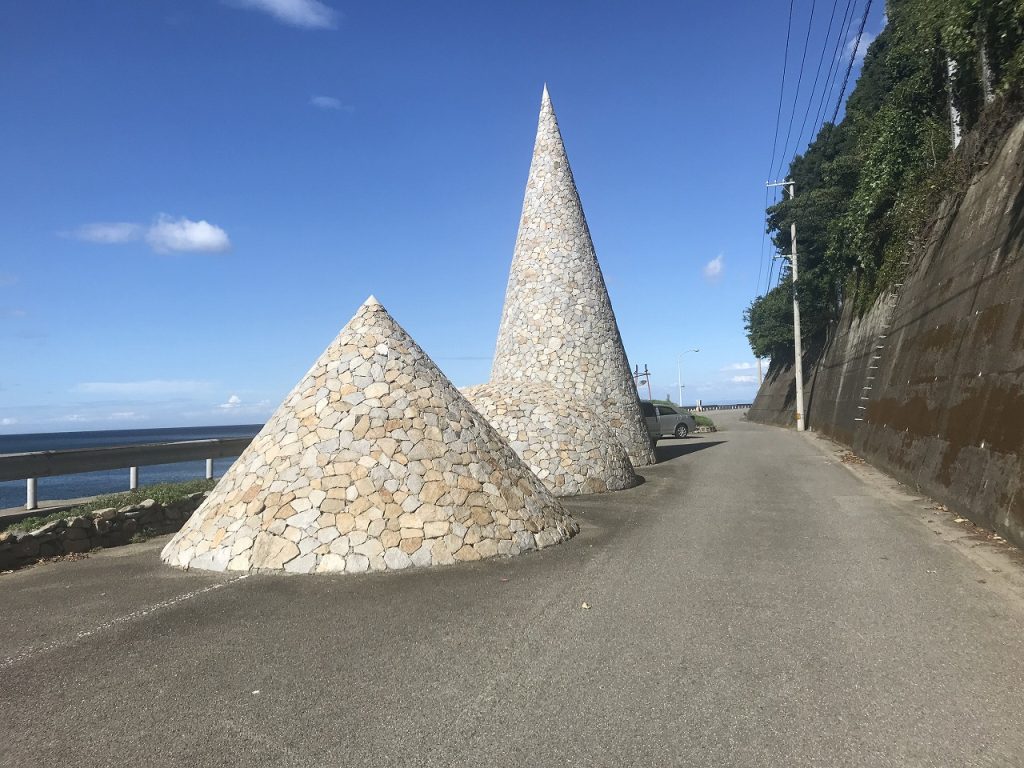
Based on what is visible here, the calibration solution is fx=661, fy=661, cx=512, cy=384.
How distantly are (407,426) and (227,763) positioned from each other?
17.1 ft

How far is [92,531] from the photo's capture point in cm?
859

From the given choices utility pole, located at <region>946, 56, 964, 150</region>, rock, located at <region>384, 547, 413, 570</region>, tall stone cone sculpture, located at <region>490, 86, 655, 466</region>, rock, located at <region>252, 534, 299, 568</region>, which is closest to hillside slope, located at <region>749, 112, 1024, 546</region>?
utility pole, located at <region>946, 56, 964, 150</region>

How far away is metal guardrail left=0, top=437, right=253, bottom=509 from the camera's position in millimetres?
8602

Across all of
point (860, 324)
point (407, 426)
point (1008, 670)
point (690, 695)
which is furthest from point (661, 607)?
point (860, 324)

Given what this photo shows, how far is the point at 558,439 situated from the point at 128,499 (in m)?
7.66

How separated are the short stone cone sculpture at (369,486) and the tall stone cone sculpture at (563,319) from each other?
297 inches

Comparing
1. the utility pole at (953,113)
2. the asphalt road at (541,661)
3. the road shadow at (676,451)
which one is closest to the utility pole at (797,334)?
the road shadow at (676,451)

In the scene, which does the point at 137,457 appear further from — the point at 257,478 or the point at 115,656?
the point at 115,656

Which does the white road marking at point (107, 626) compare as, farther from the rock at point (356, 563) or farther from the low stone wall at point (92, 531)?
the low stone wall at point (92, 531)

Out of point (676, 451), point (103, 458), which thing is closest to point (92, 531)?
point (103, 458)

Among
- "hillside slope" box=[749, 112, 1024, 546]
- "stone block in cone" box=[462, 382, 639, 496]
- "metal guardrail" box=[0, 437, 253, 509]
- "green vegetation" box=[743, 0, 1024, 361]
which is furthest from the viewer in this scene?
"stone block in cone" box=[462, 382, 639, 496]

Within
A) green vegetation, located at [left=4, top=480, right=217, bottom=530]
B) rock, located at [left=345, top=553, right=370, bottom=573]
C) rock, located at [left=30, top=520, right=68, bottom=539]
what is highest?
green vegetation, located at [left=4, top=480, right=217, bottom=530]

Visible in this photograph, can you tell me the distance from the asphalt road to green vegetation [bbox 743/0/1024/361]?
7443mm

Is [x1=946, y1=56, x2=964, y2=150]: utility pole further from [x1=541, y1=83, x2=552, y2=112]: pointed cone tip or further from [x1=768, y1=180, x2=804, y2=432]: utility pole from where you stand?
[x1=768, y1=180, x2=804, y2=432]: utility pole
